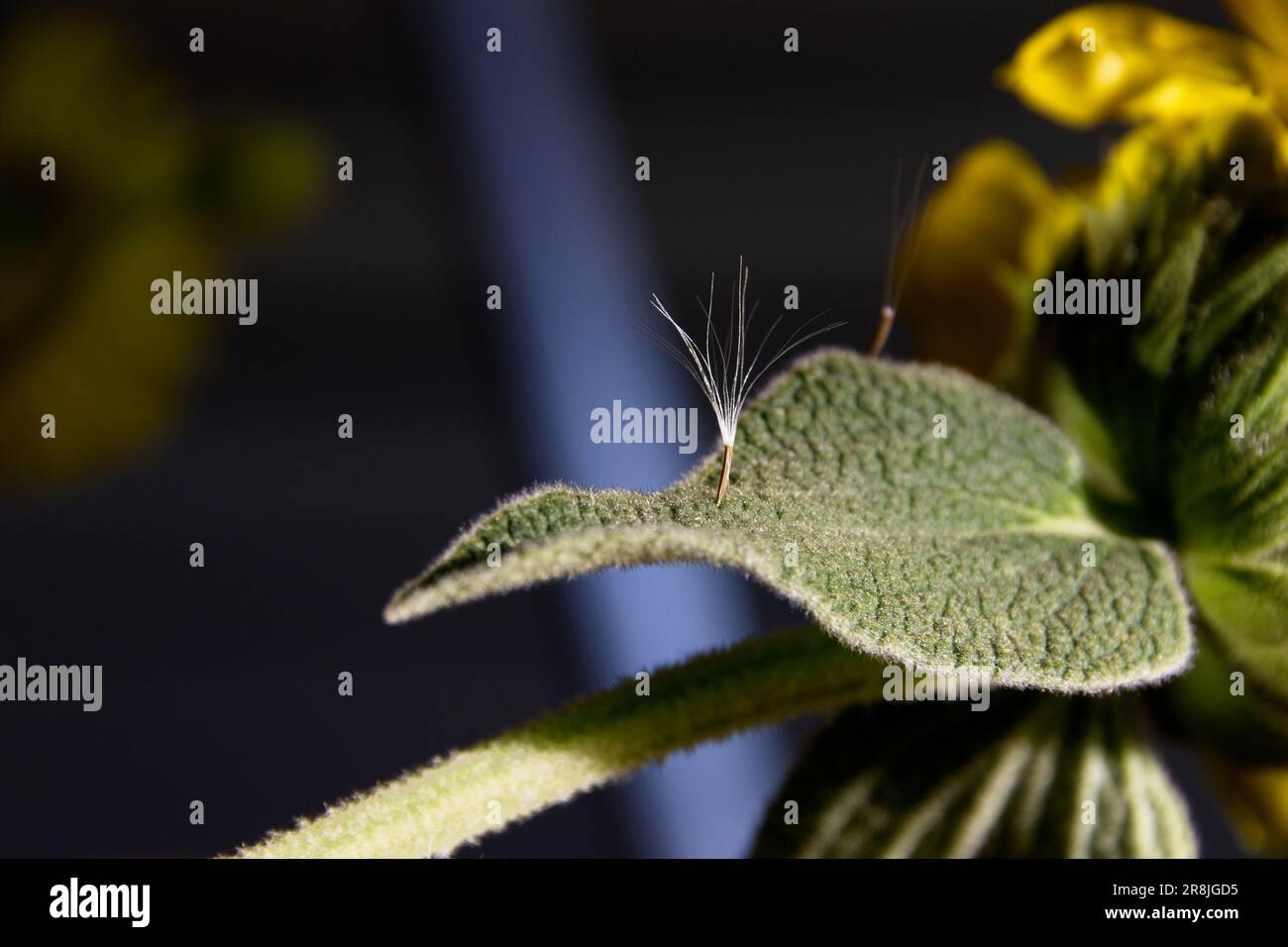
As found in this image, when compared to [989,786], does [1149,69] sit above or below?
above

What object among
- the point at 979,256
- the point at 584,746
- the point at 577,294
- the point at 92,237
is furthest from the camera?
the point at 577,294

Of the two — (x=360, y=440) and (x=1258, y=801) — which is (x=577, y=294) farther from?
(x=1258, y=801)

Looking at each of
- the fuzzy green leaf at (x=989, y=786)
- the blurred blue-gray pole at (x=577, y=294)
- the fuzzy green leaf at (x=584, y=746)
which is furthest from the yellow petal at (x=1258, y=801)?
the blurred blue-gray pole at (x=577, y=294)

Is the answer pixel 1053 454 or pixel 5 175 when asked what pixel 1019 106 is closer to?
pixel 5 175

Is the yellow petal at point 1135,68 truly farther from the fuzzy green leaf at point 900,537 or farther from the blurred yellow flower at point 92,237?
the blurred yellow flower at point 92,237

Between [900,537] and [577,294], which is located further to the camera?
[577,294]

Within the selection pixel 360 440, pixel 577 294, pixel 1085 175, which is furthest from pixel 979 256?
pixel 360 440
